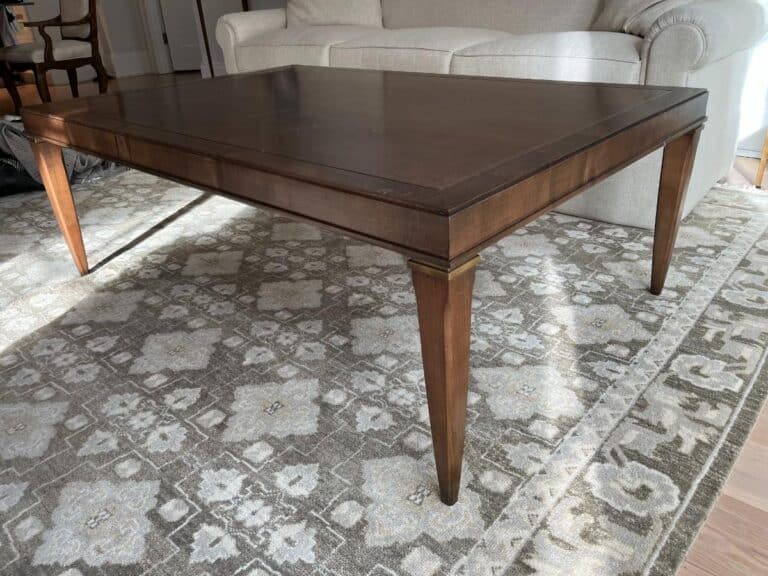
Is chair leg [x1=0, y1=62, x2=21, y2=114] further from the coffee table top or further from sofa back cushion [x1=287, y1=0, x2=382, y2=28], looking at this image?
the coffee table top

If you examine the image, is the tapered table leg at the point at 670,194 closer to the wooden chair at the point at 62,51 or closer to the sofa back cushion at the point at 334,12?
the sofa back cushion at the point at 334,12

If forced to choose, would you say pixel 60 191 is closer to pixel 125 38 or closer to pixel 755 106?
pixel 755 106

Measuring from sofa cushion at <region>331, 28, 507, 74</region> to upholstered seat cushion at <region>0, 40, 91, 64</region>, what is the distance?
2.60 metres

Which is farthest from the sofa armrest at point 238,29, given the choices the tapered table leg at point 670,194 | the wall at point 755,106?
the tapered table leg at point 670,194

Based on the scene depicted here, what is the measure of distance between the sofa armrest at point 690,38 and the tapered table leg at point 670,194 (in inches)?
16.9

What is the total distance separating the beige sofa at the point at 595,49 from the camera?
5.58 feet

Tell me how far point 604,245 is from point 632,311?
1.36 feet

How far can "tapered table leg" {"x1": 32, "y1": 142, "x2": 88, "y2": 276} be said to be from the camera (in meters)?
1.71

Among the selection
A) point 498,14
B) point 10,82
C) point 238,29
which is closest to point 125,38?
point 10,82

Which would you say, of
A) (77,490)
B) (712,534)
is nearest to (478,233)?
(712,534)

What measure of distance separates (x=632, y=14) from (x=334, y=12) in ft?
5.69

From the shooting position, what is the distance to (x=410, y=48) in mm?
2404

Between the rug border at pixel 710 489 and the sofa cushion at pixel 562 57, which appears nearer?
the rug border at pixel 710 489

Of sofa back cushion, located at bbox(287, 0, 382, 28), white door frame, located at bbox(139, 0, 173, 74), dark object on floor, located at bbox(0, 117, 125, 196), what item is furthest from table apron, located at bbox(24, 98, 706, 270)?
white door frame, located at bbox(139, 0, 173, 74)
